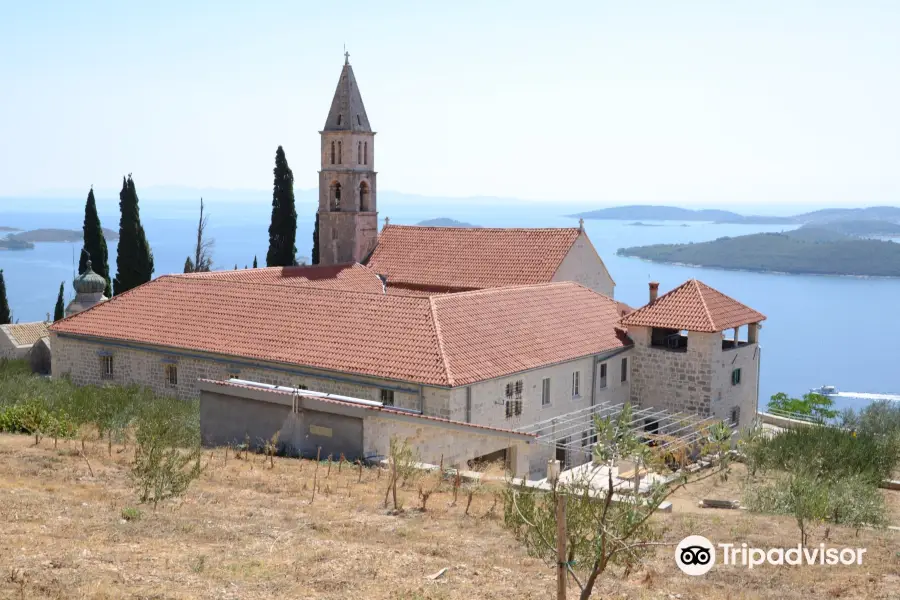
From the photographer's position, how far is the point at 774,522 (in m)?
17.3

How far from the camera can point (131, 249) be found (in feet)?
152

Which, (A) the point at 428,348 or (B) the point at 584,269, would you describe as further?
(B) the point at 584,269

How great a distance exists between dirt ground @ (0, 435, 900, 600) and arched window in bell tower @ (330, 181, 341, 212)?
2388 centimetres

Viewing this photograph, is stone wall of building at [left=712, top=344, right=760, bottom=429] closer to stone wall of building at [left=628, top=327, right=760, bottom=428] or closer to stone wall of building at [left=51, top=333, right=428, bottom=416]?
stone wall of building at [left=628, top=327, right=760, bottom=428]

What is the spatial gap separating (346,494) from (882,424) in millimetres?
24879

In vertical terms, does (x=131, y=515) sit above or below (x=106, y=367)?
above

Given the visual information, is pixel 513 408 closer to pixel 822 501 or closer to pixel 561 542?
pixel 822 501

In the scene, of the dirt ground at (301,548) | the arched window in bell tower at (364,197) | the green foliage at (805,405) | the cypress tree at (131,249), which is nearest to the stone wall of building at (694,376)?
the dirt ground at (301,548)

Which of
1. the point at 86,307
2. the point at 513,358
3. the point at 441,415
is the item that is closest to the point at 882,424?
the point at 513,358

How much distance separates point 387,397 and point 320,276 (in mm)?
12913

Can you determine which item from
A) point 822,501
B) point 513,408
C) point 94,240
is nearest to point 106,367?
point 513,408

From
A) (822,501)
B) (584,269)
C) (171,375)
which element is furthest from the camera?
(584,269)

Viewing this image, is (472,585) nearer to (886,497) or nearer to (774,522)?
(774,522)

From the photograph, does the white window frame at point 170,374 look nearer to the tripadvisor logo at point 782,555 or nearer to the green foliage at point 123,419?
the green foliage at point 123,419
